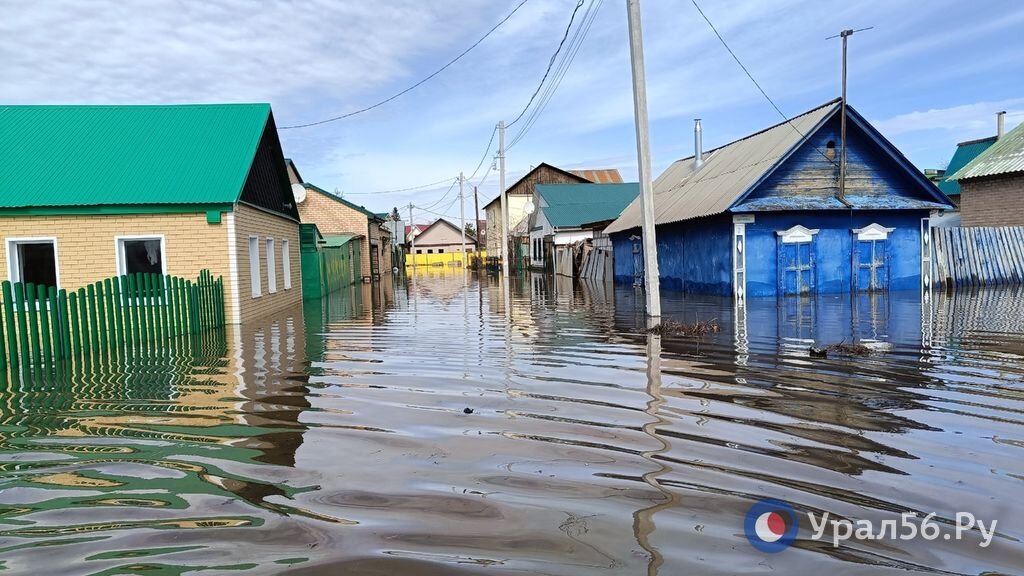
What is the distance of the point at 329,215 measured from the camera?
1537 inches

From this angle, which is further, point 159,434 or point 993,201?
point 993,201

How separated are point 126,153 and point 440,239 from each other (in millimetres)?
80084

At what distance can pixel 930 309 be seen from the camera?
1474cm

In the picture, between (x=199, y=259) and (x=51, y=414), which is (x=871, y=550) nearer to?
(x=51, y=414)

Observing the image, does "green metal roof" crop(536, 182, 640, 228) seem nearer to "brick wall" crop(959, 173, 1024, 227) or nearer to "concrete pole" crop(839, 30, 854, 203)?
"brick wall" crop(959, 173, 1024, 227)

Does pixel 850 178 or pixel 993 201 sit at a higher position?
pixel 850 178

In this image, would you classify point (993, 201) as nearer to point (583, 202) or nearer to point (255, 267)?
point (583, 202)

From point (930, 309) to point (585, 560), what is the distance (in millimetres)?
14262

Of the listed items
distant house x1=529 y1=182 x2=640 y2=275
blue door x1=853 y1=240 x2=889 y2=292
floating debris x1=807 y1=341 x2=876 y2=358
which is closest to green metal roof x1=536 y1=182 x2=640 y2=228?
distant house x1=529 y1=182 x2=640 y2=275

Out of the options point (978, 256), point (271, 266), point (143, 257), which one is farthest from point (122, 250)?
point (978, 256)

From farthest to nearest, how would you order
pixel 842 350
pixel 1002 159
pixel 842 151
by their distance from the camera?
1. pixel 1002 159
2. pixel 842 151
3. pixel 842 350

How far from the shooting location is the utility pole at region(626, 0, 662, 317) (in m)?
12.8

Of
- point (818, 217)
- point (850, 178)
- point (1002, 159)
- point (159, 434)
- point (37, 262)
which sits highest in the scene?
point (1002, 159)

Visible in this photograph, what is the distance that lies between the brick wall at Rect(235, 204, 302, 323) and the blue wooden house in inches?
465
